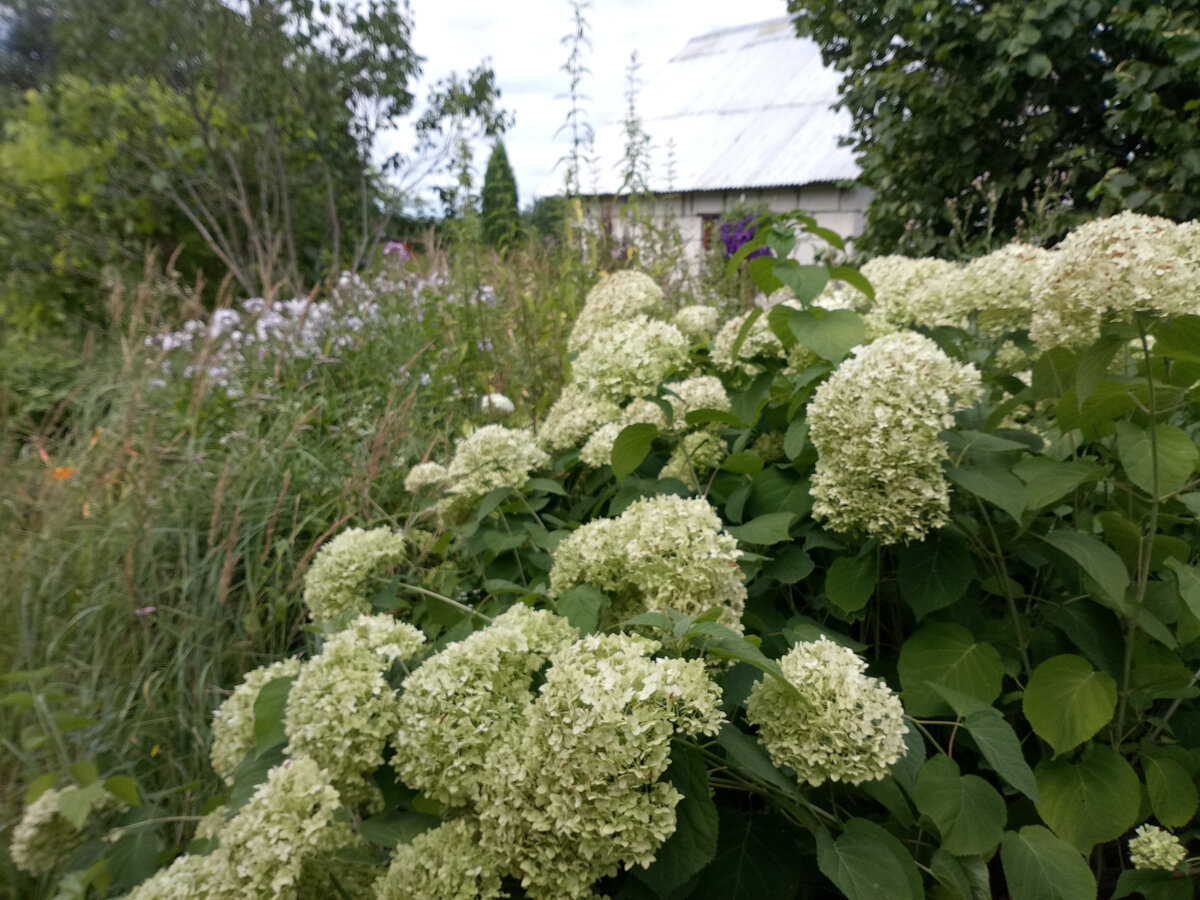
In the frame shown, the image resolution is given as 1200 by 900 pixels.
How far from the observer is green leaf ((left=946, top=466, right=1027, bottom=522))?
1147 millimetres

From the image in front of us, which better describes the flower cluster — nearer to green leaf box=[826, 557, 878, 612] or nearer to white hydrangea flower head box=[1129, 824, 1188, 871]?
green leaf box=[826, 557, 878, 612]

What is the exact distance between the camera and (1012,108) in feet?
16.7

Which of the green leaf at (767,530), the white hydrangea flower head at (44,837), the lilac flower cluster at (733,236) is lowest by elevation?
the white hydrangea flower head at (44,837)

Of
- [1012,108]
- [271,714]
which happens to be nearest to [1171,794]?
[271,714]

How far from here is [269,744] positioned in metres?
1.25

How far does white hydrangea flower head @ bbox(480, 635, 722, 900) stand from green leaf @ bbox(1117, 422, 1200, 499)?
764 millimetres

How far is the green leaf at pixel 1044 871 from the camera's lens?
953mm

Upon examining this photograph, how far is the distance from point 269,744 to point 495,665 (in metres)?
0.51

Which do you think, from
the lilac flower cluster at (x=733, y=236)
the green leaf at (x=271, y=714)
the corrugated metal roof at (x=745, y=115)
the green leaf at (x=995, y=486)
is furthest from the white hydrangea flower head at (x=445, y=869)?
the corrugated metal roof at (x=745, y=115)

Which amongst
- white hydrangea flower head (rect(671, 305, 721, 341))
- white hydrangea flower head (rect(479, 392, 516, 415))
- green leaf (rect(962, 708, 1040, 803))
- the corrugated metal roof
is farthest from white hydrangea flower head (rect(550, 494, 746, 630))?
the corrugated metal roof

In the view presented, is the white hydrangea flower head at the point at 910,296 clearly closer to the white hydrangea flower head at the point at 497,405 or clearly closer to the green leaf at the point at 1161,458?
the green leaf at the point at 1161,458

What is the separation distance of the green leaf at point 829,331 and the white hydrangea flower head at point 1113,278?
31 centimetres

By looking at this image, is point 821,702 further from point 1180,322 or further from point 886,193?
point 886,193

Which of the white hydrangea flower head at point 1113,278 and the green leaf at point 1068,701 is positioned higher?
the white hydrangea flower head at point 1113,278
